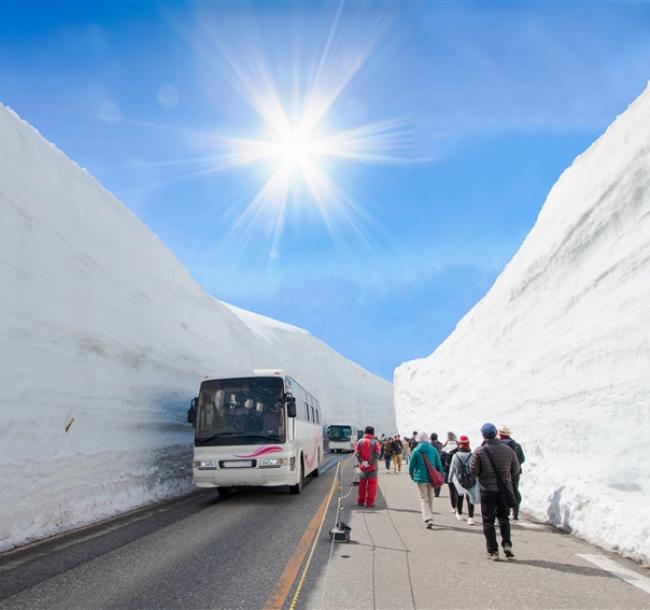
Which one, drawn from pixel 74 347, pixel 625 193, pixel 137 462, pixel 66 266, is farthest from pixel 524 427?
pixel 66 266

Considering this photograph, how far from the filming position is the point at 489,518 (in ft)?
20.4

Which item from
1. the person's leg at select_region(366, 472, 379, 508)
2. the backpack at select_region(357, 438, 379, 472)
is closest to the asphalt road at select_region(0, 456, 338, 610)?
the person's leg at select_region(366, 472, 379, 508)

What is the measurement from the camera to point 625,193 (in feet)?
47.5

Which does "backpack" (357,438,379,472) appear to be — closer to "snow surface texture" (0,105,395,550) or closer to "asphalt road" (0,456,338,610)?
"asphalt road" (0,456,338,610)

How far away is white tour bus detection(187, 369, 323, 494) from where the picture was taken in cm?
1163

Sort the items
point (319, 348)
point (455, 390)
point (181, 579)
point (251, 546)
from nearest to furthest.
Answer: point (181, 579)
point (251, 546)
point (455, 390)
point (319, 348)

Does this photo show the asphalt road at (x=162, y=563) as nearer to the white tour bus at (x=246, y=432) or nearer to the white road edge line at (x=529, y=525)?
the white tour bus at (x=246, y=432)

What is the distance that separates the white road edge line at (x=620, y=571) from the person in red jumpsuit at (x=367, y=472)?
5.30m

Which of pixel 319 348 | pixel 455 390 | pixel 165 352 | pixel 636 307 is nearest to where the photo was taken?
pixel 636 307

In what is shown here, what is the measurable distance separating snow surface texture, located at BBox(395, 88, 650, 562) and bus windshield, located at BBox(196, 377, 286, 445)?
578 cm

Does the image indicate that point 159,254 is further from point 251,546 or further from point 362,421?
point 362,421

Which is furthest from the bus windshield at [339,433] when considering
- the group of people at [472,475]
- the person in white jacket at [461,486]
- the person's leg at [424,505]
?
the person's leg at [424,505]

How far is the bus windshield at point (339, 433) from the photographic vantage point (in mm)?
48500

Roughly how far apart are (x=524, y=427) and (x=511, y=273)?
10.7m
